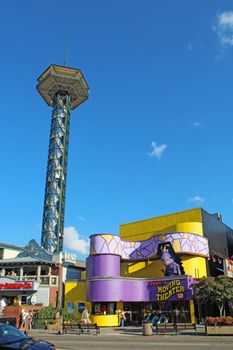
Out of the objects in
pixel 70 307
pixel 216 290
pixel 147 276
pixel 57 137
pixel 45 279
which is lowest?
pixel 70 307

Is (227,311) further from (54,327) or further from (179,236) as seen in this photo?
(54,327)

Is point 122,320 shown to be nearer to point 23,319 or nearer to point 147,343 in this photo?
point 23,319

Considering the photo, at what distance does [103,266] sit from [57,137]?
40799mm

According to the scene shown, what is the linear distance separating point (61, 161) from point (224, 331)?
55627 millimetres

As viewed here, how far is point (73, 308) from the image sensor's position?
44.2 meters

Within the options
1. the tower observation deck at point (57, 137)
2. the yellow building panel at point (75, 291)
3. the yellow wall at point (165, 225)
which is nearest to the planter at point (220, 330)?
the yellow wall at point (165, 225)

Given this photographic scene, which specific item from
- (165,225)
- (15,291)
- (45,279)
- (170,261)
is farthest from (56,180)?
(170,261)

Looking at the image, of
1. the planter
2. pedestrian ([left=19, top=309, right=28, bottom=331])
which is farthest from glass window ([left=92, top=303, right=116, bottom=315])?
the planter

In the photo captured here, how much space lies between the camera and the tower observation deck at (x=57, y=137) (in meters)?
71.5

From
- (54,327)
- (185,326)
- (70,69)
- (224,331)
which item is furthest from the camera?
(70,69)

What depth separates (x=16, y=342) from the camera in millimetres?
10320

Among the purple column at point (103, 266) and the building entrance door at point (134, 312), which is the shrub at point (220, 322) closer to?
the building entrance door at point (134, 312)

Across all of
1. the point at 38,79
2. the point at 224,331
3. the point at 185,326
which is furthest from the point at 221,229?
the point at 38,79

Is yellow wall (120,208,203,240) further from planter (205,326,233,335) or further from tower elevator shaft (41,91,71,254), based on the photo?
planter (205,326,233,335)
